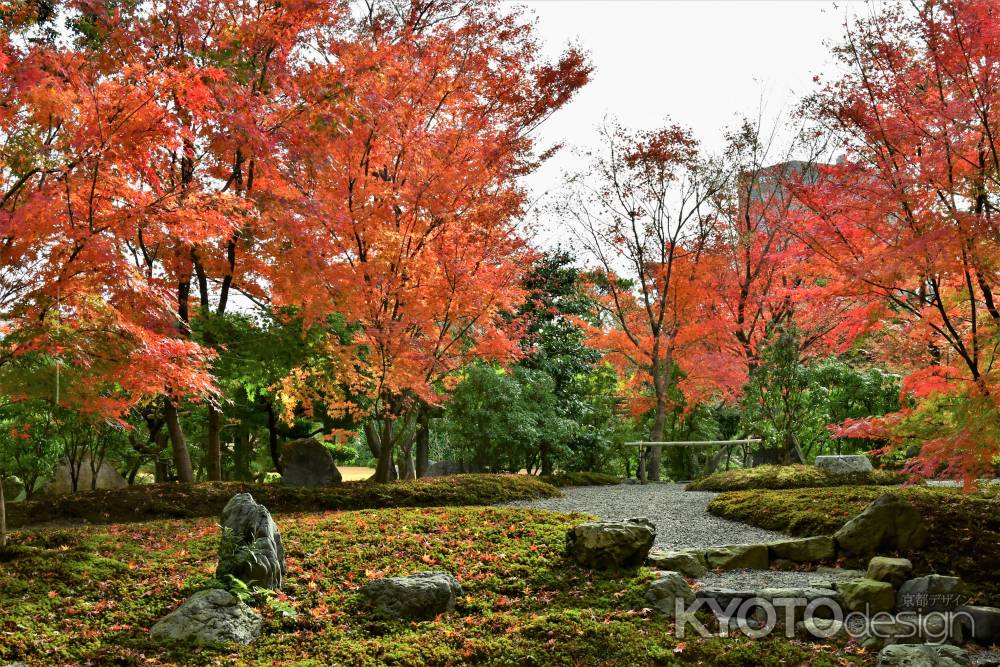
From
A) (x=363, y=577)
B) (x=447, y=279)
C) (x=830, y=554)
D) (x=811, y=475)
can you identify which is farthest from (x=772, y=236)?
(x=363, y=577)

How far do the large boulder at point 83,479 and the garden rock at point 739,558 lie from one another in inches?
439

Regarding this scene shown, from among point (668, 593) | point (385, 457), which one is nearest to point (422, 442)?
point (385, 457)

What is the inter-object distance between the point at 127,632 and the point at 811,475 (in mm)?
9135

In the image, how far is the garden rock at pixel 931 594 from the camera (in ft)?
18.1

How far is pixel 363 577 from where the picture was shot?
621 centimetres

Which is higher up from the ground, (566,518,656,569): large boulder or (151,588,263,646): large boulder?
(566,518,656,569): large boulder

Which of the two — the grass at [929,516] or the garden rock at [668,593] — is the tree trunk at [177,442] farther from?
the grass at [929,516]

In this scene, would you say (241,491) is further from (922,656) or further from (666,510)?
(922,656)

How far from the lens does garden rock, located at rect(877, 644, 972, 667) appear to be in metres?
4.29

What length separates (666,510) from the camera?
9.84 m

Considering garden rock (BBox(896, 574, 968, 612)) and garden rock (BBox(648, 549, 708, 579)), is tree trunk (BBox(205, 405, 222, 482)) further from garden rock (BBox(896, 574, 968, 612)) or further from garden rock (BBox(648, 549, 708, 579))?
garden rock (BBox(896, 574, 968, 612))

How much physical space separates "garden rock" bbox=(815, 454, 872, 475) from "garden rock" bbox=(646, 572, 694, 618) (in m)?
6.01

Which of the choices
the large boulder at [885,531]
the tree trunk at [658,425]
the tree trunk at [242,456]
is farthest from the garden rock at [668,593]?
the tree trunk at [242,456]

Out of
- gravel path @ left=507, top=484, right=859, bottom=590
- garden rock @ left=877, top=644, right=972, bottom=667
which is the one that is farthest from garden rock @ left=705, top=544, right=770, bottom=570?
garden rock @ left=877, top=644, right=972, bottom=667
